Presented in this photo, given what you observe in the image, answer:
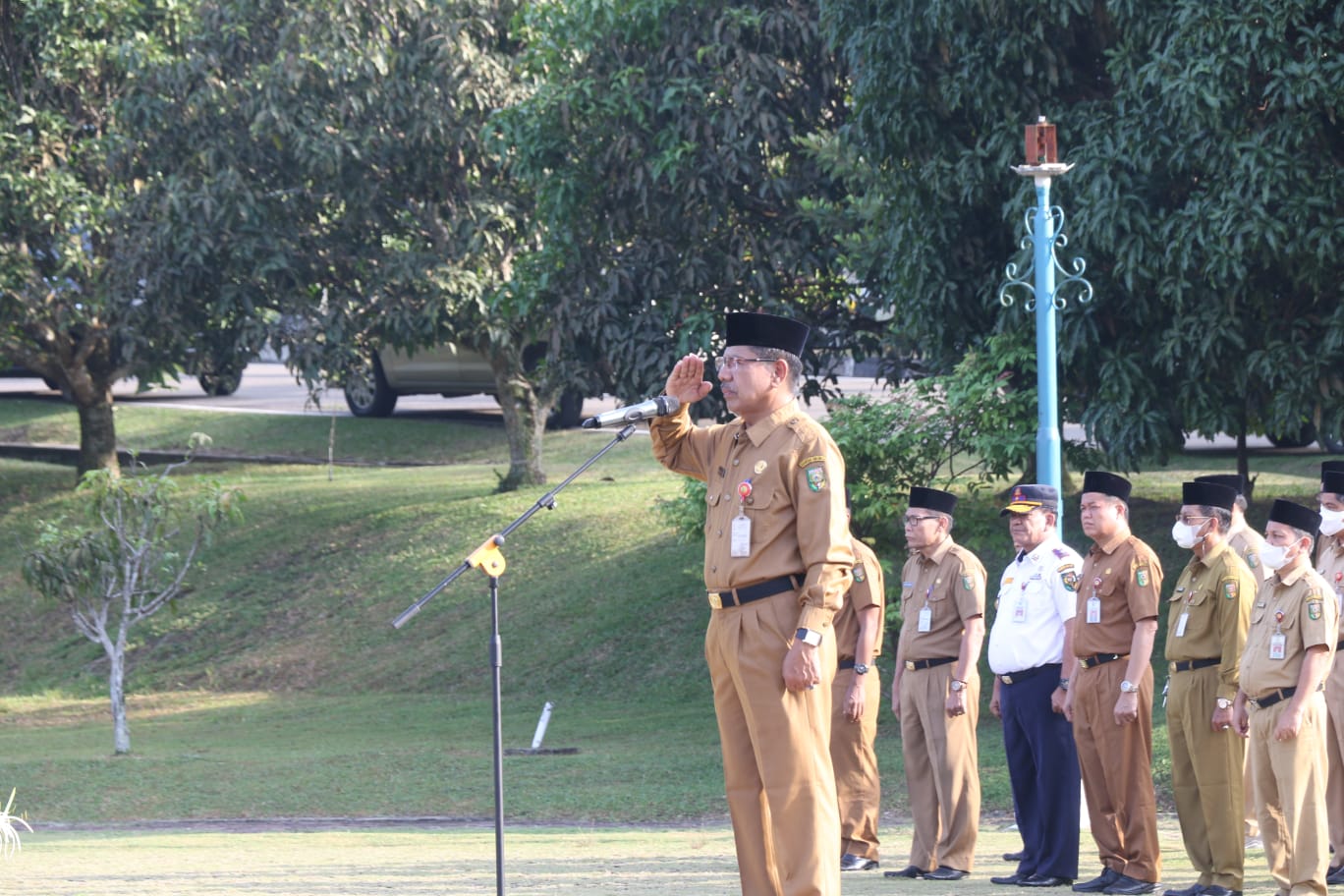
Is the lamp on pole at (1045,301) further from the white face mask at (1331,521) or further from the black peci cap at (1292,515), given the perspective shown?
the black peci cap at (1292,515)

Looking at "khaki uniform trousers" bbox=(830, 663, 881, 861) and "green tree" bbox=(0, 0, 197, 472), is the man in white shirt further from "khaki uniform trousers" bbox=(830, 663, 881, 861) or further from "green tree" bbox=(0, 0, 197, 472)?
"green tree" bbox=(0, 0, 197, 472)

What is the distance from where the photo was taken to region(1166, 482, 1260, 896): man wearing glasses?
7934 mm

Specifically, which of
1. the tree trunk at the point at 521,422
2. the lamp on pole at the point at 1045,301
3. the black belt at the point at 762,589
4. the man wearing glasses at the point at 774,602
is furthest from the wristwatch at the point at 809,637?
the tree trunk at the point at 521,422

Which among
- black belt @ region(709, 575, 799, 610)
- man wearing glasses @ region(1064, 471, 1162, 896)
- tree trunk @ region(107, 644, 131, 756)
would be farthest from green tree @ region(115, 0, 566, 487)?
black belt @ region(709, 575, 799, 610)

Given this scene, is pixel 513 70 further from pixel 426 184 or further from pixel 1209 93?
pixel 1209 93

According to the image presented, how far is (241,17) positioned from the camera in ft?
72.5

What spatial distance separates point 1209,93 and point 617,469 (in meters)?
15.6

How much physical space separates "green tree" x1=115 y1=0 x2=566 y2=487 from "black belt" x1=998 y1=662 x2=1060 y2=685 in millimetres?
11993

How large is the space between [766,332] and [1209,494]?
121 inches

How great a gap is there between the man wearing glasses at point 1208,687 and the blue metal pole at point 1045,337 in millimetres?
2809

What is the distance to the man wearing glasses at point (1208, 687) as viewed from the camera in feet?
26.0

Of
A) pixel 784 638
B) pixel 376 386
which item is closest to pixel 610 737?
pixel 784 638

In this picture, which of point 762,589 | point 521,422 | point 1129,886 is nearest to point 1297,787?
point 1129,886

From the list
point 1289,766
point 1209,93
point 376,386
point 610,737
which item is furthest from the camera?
point 376,386
